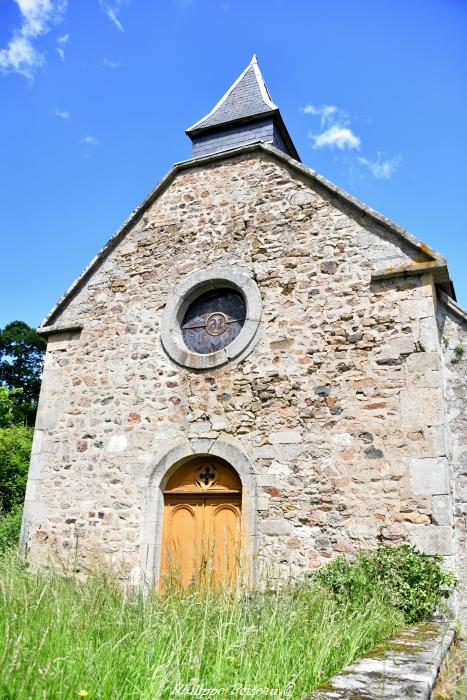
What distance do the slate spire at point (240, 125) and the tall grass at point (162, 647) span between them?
7.46 meters

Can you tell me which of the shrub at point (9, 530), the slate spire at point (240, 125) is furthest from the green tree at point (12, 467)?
the slate spire at point (240, 125)

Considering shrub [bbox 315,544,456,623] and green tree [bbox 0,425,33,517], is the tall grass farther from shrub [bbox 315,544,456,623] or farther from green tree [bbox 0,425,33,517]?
green tree [bbox 0,425,33,517]

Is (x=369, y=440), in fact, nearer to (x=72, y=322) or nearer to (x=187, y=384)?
(x=187, y=384)

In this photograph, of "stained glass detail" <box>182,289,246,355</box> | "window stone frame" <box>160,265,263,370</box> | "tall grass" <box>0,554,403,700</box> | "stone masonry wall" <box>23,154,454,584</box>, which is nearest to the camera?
"tall grass" <box>0,554,403,700</box>

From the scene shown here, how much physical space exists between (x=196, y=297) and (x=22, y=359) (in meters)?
30.3

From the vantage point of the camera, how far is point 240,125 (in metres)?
9.83

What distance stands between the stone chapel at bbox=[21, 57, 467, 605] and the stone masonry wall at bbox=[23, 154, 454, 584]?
0.02 meters

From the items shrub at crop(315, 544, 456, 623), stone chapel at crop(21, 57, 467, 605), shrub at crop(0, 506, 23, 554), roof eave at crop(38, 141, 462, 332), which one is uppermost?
roof eave at crop(38, 141, 462, 332)

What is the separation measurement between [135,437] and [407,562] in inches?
149

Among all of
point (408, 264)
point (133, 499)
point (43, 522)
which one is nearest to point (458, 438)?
point (408, 264)

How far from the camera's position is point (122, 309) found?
8477 mm

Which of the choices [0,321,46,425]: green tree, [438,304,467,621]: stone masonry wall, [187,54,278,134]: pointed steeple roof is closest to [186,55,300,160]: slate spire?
[187,54,278,134]: pointed steeple roof

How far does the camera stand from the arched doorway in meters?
6.84

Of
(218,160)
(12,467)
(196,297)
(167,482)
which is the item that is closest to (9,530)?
(167,482)
